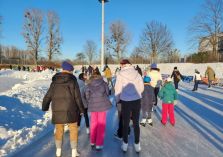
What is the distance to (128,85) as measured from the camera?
5.69 meters

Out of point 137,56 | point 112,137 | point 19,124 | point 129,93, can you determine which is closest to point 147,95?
point 112,137

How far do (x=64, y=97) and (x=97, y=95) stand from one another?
1.01 metres

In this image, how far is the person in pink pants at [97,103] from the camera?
5883 millimetres

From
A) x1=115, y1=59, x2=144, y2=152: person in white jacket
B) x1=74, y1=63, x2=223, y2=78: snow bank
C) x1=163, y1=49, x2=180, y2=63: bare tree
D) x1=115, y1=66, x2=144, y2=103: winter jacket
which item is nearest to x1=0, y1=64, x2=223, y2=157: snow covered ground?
x1=115, y1=59, x2=144, y2=152: person in white jacket

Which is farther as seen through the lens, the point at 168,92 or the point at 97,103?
the point at 168,92

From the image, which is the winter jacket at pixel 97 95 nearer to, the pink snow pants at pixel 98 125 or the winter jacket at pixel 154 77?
the pink snow pants at pixel 98 125

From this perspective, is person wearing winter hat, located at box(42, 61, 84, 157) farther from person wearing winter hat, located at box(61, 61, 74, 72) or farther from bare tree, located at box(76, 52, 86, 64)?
bare tree, located at box(76, 52, 86, 64)

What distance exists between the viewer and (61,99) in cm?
503

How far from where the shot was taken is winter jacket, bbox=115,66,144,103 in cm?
566

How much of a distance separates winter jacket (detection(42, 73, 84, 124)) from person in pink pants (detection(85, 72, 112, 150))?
2.70 feet

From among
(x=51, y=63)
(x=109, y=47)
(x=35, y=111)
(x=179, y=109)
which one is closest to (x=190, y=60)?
(x=109, y=47)

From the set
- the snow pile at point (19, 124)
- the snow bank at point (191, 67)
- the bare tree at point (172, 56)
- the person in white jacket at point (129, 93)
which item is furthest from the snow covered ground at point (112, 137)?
the bare tree at point (172, 56)

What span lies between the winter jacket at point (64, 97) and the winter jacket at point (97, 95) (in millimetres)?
816

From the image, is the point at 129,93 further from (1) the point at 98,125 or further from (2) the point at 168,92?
(2) the point at 168,92
